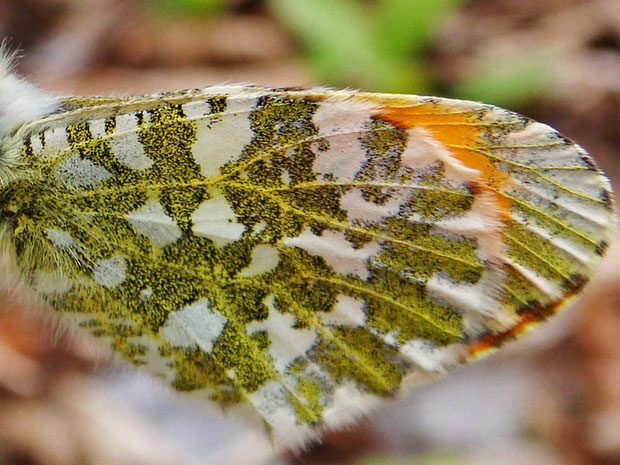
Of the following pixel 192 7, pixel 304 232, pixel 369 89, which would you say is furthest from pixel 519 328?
pixel 192 7

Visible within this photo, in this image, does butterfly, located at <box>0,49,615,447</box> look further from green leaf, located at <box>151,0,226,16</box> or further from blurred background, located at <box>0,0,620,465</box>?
green leaf, located at <box>151,0,226,16</box>

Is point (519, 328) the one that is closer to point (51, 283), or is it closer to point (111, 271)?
point (111, 271)

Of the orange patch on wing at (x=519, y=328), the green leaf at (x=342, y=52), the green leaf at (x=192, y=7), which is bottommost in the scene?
the orange patch on wing at (x=519, y=328)

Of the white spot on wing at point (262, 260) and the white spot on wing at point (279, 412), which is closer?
the white spot on wing at point (262, 260)

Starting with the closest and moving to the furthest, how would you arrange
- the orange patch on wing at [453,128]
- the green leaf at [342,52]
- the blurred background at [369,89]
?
1. the orange patch on wing at [453,128]
2. the blurred background at [369,89]
3. the green leaf at [342,52]

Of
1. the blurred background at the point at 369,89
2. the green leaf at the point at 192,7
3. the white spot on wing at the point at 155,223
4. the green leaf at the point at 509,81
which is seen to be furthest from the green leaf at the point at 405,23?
the white spot on wing at the point at 155,223

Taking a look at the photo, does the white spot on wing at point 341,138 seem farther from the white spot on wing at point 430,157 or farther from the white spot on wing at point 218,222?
the white spot on wing at point 218,222
